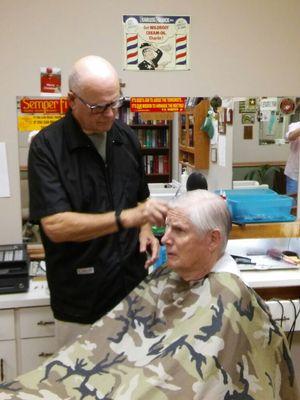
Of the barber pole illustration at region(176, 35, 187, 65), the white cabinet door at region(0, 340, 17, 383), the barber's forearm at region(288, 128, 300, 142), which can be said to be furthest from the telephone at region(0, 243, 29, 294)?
the barber's forearm at region(288, 128, 300, 142)

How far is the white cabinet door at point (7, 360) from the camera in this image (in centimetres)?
222

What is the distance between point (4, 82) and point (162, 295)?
4.39 ft

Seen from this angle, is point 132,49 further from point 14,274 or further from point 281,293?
→ point 281,293

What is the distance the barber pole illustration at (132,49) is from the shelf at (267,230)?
3.26ft

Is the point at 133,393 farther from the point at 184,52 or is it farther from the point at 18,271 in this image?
the point at 184,52

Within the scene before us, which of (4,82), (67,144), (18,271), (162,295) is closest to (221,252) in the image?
(162,295)

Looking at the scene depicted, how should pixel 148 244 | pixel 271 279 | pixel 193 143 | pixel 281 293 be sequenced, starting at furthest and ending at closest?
pixel 193 143 < pixel 281 293 < pixel 271 279 < pixel 148 244

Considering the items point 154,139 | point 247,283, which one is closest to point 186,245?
point 247,283

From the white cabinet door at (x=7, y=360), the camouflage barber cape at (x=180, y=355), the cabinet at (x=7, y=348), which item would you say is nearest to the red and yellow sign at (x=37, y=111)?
the cabinet at (x=7, y=348)

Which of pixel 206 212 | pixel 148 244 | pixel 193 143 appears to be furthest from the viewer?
pixel 193 143

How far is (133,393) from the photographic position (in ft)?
4.88

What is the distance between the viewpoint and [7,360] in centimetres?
222

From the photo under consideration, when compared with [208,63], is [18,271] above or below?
below

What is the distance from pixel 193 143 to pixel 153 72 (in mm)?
459
